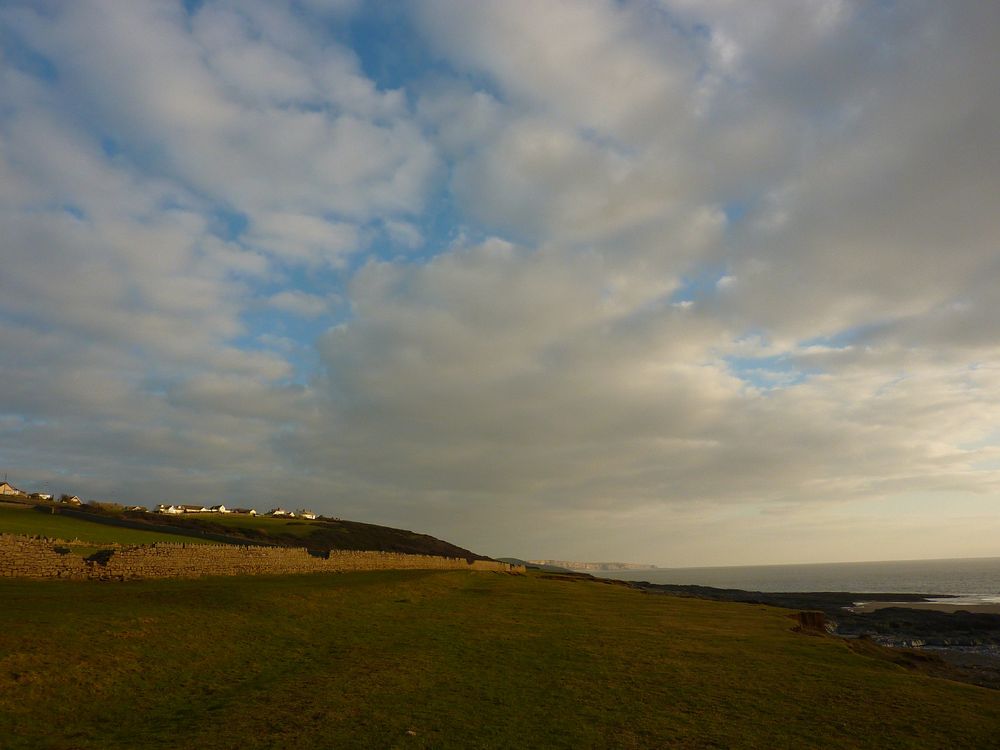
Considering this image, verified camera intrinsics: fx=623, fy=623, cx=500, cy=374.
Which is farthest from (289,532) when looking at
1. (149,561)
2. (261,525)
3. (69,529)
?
(149,561)

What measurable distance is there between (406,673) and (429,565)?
2301 inches

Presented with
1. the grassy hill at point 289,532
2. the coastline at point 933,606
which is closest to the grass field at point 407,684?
the grassy hill at point 289,532

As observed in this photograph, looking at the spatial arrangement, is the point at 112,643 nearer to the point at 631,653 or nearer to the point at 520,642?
the point at 520,642

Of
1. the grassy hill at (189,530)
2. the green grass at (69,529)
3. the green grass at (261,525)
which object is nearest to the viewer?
the green grass at (69,529)

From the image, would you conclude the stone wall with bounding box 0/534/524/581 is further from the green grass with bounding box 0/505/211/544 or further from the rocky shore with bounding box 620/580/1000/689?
the rocky shore with bounding box 620/580/1000/689

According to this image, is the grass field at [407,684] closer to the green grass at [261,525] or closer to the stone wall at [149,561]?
the stone wall at [149,561]

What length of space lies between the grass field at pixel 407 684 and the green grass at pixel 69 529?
23474mm

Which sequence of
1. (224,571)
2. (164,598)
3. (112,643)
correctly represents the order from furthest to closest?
1. (224,571)
2. (164,598)
3. (112,643)

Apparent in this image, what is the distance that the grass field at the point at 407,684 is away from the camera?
1233 cm

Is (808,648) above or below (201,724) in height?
above

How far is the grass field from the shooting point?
1233cm

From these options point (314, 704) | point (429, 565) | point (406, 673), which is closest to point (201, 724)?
point (314, 704)

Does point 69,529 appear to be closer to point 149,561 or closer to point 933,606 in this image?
point 149,561

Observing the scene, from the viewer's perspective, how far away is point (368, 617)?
2575 centimetres
